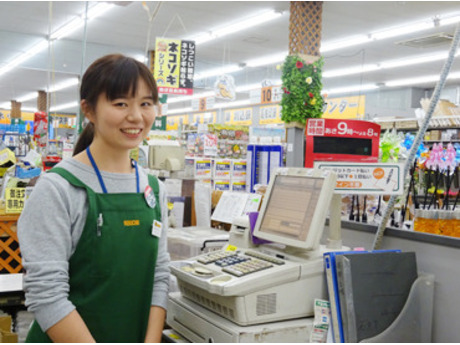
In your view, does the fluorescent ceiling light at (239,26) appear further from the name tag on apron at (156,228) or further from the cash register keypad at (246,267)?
the name tag on apron at (156,228)

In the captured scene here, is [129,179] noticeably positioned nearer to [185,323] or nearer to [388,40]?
[185,323]

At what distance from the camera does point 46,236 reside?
1271 millimetres

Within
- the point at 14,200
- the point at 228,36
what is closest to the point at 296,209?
the point at 14,200

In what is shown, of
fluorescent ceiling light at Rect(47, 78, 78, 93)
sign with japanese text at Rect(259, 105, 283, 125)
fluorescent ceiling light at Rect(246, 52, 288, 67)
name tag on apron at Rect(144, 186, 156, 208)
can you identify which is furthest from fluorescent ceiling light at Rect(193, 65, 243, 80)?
name tag on apron at Rect(144, 186, 156, 208)

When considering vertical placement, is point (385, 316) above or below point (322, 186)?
below

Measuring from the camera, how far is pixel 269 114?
1578cm

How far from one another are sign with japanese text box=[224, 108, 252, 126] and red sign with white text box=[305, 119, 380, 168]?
522 inches

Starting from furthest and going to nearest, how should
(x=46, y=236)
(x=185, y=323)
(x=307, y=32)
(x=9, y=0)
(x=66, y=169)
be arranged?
(x=9, y=0) < (x=307, y=32) < (x=185, y=323) < (x=66, y=169) < (x=46, y=236)

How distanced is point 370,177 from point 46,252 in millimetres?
1205

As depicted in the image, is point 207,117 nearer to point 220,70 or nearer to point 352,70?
point 220,70

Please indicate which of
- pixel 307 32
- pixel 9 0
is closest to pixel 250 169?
pixel 307 32

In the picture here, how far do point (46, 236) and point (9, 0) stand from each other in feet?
33.4

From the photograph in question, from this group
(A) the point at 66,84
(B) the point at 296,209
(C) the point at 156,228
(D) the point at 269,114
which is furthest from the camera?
(A) the point at 66,84

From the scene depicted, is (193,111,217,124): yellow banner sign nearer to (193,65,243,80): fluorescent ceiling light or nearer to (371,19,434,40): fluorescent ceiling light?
(193,65,243,80): fluorescent ceiling light
